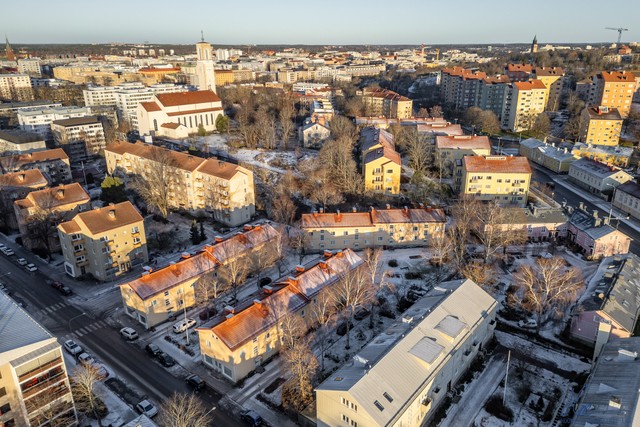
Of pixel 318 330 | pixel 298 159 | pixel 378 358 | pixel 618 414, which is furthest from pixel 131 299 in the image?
pixel 298 159

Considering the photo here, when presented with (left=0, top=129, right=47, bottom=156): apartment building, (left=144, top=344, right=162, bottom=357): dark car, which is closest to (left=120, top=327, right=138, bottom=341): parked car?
(left=144, top=344, right=162, bottom=357): dark car

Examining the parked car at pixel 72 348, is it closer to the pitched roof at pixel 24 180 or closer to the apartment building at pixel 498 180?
the pitched roof at pixel 24 180

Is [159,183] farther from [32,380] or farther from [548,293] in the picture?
[548,293]

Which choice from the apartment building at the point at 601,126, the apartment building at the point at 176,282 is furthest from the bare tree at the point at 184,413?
the apartment building at the point at 601,126

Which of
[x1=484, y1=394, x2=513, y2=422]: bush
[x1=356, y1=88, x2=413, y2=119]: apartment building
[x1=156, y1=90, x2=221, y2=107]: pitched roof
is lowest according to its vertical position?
[x1=484, y1=394, x2=513, y2=422]: bush

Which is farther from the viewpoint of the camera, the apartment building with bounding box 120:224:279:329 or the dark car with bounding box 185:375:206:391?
the apartment building with bounding box 120:224:279:329

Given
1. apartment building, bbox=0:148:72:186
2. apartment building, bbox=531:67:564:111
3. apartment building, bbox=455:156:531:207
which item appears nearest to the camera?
apartment building, bbox=455:156:531:207

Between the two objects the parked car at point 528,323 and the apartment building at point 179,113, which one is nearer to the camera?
the parked car at point 528,323

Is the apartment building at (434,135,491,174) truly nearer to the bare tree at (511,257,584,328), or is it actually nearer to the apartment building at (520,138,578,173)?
the apartment building at (520,138,578,173)
